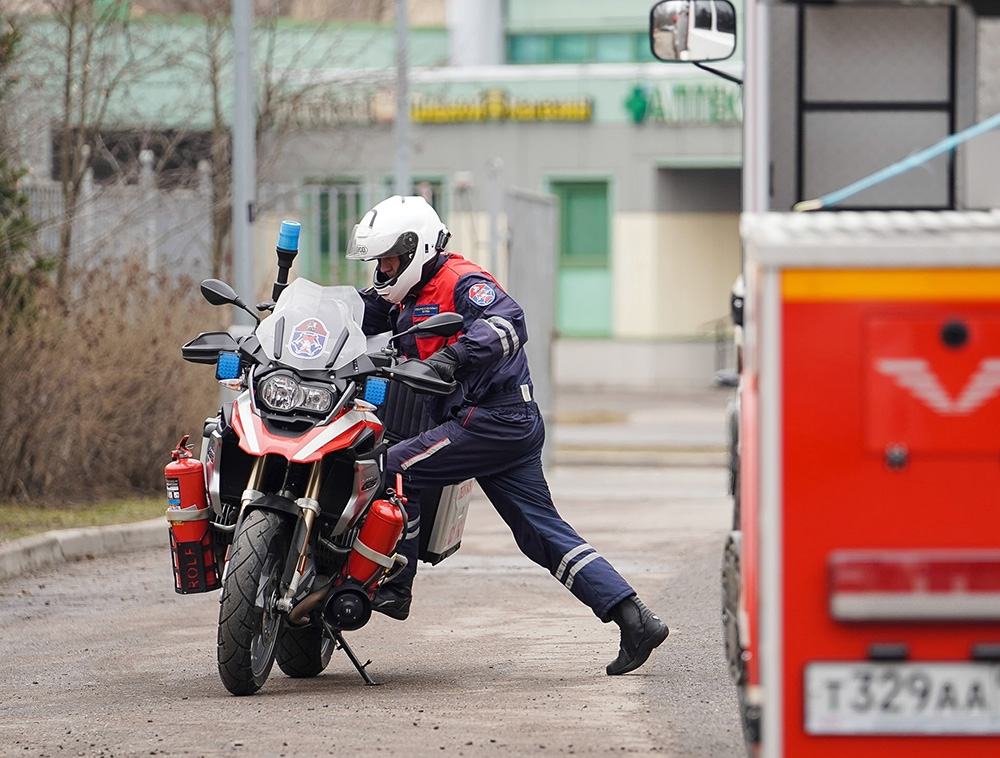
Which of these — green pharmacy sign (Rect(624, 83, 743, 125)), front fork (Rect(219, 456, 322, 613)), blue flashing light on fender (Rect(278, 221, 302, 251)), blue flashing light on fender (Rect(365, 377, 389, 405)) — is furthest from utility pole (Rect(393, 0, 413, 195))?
green pharmacy sign (Rect(624, 83, 743, 125))

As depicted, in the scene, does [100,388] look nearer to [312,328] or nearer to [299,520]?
[312,328]

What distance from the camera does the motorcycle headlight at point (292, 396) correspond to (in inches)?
266

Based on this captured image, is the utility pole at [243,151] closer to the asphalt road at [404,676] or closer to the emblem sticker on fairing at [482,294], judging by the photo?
the asphalt road at [404,676]

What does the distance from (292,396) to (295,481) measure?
1.00 ft

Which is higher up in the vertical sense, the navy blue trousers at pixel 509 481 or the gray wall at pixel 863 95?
the gray wall at pixel 863 95

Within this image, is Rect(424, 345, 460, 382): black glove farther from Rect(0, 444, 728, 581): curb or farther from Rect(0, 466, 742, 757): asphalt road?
Rect(0, 444, 728, 581): curb

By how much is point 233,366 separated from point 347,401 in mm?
525

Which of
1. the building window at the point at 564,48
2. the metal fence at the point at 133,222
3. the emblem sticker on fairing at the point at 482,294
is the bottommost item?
the emblem sticker on fairing at the point at 482,294

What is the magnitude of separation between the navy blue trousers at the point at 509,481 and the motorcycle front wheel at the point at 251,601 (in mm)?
654

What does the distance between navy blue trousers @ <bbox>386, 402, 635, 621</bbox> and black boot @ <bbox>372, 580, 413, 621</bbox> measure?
38 millimetres

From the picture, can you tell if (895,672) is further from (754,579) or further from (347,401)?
(347,401)

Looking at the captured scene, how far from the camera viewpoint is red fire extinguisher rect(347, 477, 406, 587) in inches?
270

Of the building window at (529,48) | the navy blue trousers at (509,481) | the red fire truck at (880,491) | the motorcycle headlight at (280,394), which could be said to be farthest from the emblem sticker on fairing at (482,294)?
the building window at (529,48)

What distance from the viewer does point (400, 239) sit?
724 centimetres
